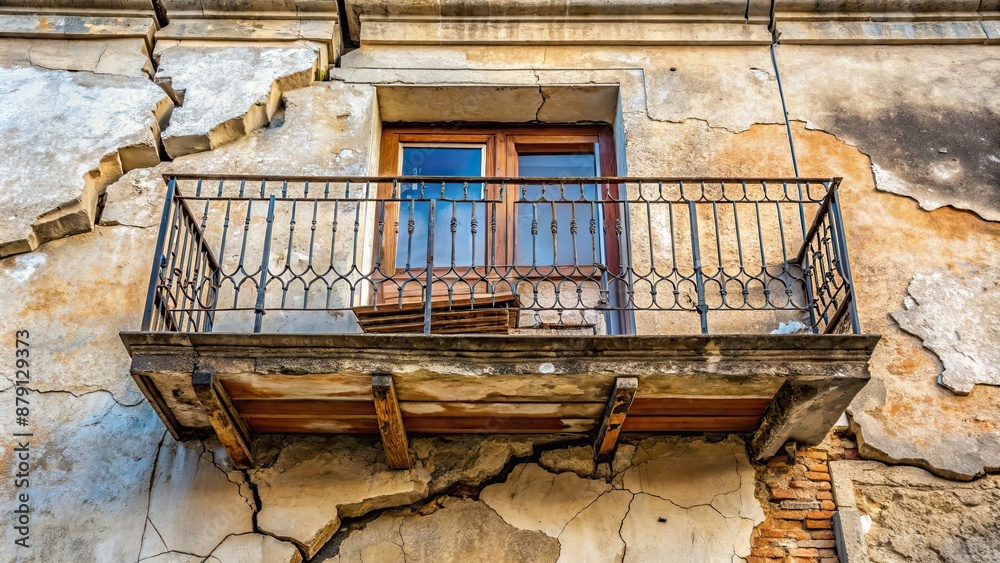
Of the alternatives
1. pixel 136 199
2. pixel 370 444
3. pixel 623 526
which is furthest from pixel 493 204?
pixel 136 199

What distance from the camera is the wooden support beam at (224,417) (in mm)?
4188

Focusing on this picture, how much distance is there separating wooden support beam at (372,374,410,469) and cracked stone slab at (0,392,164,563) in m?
1.21

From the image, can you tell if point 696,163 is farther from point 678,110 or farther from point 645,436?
point 645,436

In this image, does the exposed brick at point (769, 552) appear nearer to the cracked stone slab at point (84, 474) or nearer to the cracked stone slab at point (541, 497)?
the cracked stone slab at point (541, 497)

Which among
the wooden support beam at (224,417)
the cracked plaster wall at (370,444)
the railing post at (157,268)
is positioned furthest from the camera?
the cracked plaster wall at (370,444)

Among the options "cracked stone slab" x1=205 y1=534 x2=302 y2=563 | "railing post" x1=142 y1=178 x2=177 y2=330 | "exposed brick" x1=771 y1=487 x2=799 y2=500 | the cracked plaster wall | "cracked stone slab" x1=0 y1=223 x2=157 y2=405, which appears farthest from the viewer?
"cracked stone slab" x1=0 y1=223 x2=157 y2=405

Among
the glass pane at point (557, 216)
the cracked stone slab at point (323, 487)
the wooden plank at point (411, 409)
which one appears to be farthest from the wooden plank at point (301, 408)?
the glass pane at point (557, 216)

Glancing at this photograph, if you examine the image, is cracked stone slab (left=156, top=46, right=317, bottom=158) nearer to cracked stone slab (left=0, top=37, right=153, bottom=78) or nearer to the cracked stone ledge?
the cracked stone ledge

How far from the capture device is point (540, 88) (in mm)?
6285

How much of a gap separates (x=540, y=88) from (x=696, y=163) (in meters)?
1.21

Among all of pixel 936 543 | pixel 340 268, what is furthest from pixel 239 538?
pixel 936 543

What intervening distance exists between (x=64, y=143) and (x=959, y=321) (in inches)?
216

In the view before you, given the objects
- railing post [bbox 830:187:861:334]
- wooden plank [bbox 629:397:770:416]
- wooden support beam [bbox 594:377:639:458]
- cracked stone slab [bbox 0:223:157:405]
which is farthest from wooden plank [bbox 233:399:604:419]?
railing post [bbox 830:187:861:334]

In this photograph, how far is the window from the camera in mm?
5652
